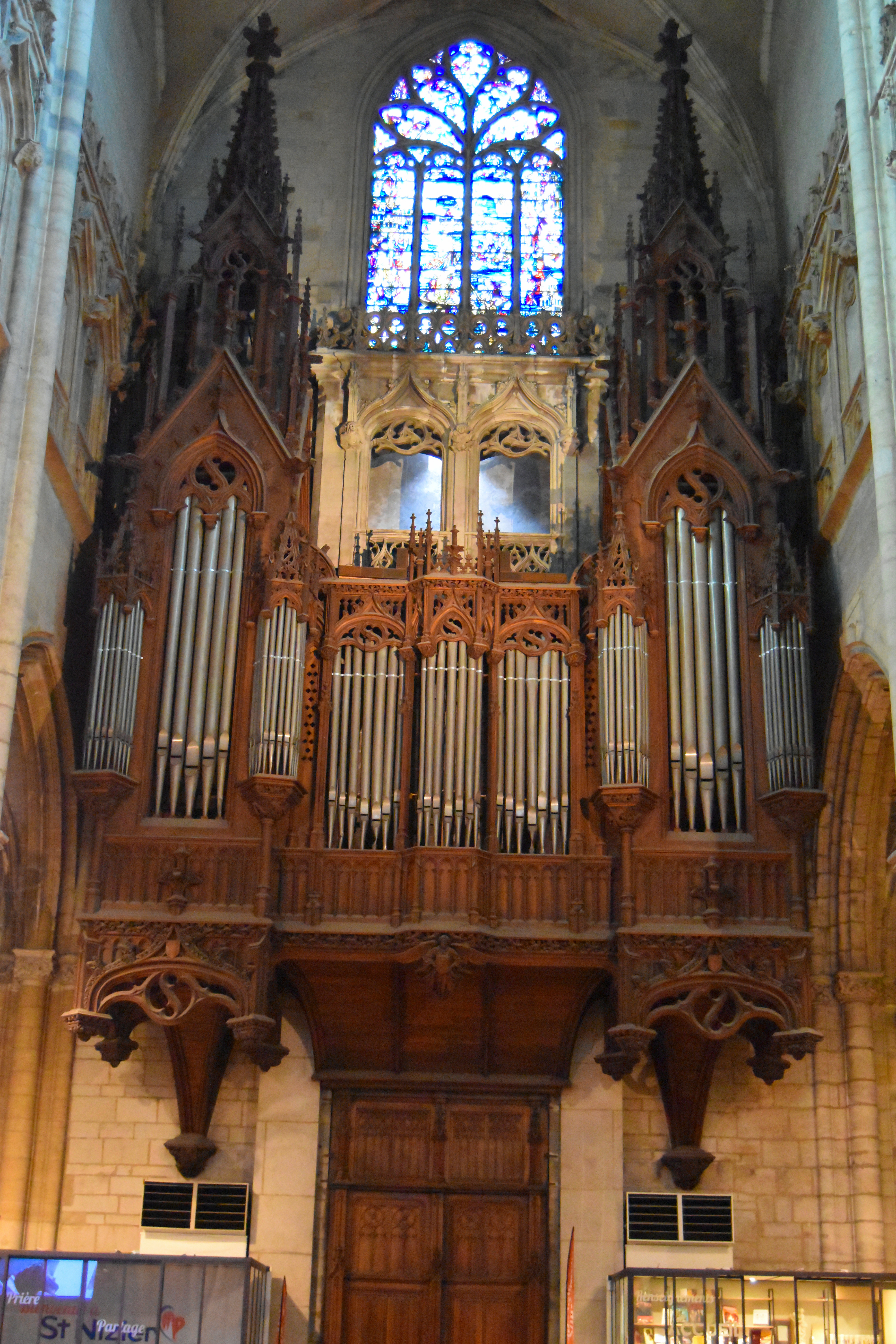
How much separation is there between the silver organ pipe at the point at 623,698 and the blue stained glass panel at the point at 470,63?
8.73 meters

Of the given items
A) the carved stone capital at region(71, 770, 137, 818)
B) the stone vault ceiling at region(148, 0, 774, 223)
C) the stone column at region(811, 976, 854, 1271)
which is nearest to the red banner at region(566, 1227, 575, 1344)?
the stone column at region(811, 976, 854, 1271)

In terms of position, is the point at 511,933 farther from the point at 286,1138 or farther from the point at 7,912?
the point at 7,912

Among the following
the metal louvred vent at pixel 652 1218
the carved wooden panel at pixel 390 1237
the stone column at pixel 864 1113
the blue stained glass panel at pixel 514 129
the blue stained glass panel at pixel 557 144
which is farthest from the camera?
the blue stained glass panel at pixel 514 129

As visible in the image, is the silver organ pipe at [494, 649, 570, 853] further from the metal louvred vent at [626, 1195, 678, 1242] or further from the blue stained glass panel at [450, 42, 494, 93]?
the blue stained glass panel at [450, 42, 494, 93]

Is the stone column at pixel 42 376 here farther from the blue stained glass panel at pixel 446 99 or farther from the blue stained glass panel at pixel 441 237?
the blue stained glass panel at pixel 446 99

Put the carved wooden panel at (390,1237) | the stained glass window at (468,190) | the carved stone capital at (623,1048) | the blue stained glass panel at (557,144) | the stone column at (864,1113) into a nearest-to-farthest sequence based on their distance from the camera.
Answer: the carved stone capital at (623,1048), the stone column at (864,1113), the carved wooden panel at (390,1237), the stained glass window at (468,190), the blue stained glass panel at (557,144)

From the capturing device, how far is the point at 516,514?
18.4 metres

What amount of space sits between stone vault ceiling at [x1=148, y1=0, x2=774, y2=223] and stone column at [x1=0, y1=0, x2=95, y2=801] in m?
5.31

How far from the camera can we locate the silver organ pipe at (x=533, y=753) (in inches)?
617

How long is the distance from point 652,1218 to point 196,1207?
14.5 ft

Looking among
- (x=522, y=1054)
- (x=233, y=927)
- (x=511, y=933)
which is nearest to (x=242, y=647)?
(x=233, y=927)

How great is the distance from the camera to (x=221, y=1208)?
15.6 m

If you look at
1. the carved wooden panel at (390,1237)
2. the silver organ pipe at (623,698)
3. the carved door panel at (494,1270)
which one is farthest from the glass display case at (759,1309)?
the silver organ pipe at (623,698)

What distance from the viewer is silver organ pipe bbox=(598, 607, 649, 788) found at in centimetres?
1532
